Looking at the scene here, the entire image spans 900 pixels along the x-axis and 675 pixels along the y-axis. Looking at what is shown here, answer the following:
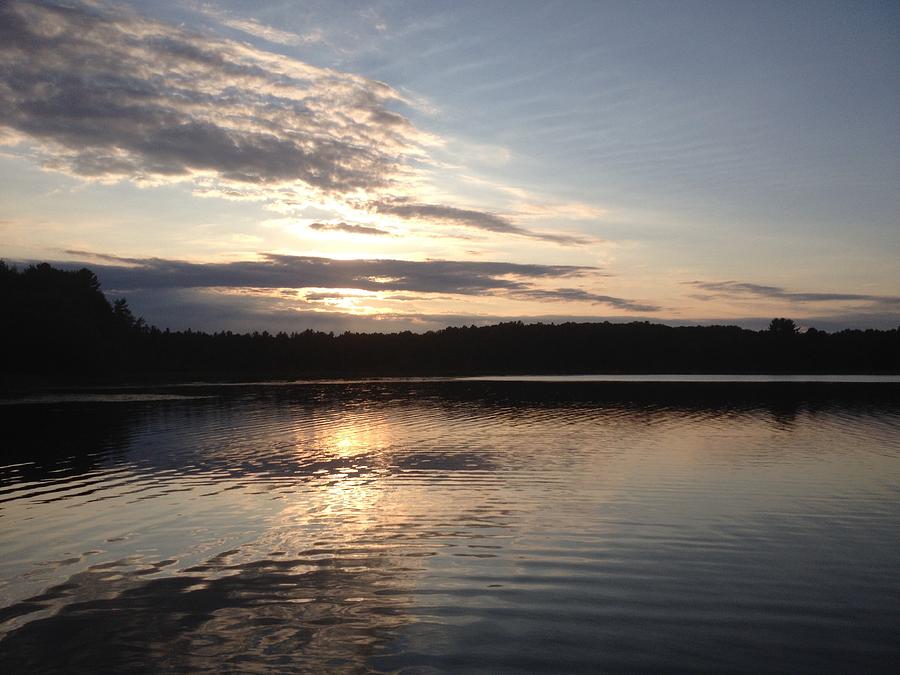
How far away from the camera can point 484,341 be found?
180750 millimetres

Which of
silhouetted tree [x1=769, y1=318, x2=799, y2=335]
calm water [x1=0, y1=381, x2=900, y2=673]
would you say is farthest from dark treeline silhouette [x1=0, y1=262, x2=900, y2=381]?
calm water [x1=0, y1=381, x2=900, y2=673]

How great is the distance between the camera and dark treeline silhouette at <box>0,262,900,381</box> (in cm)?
9444

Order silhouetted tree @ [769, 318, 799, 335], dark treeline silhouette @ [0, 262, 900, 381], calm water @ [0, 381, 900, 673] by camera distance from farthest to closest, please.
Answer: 1. silhouetted tree @ [769, 318, 799, 335]
2. dark treeline silhouette @ [0, 262, 900, 381]
3. calm water @ [0, 381, 900, 673]

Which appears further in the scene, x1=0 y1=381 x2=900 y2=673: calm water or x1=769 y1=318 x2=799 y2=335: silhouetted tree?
x1=769 y1=318 x2=799 y2=335: silhouetted tree

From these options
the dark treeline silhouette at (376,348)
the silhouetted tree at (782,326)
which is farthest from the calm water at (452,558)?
the silhouetted tree at (782,326)

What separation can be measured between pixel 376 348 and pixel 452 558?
178444mm

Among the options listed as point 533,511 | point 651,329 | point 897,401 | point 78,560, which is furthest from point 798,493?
point 651,329

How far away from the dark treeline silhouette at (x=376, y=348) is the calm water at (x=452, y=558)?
242 feet

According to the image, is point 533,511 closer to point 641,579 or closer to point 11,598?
point 641,579

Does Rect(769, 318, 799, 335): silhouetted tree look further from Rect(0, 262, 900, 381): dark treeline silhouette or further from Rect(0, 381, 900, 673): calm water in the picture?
Rect(0, 381, 900, 673): calm water

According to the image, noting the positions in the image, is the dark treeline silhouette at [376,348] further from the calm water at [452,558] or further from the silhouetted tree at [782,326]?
the calm water at [452,558]

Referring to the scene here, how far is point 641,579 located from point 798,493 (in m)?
9.67

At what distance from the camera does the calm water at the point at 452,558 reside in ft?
28.5

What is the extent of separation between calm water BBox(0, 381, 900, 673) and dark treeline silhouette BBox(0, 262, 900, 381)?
7379 centimetres
